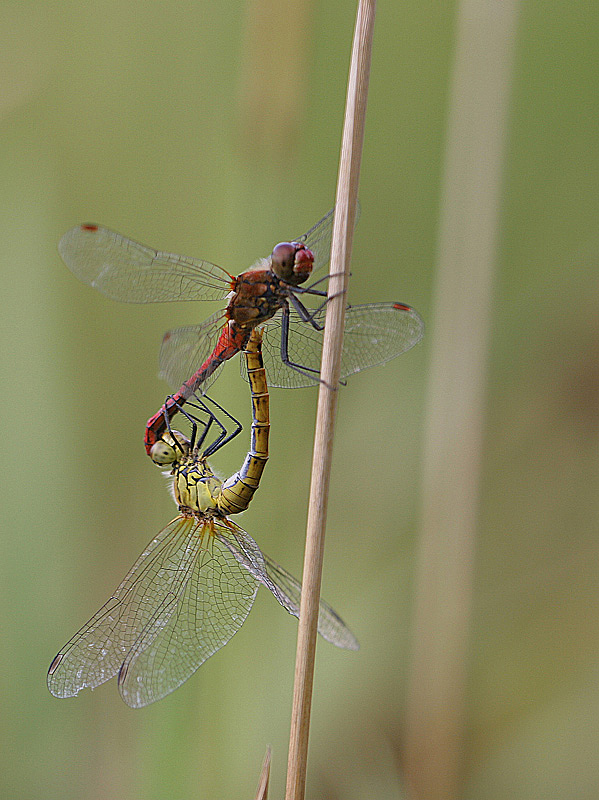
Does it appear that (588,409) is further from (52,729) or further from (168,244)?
(52,729)

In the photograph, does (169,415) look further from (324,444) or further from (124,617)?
(324,444)

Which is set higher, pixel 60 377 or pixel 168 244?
pixel 168 244

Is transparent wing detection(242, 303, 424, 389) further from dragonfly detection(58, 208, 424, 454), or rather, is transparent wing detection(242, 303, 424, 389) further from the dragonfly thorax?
the dragonfly thorax

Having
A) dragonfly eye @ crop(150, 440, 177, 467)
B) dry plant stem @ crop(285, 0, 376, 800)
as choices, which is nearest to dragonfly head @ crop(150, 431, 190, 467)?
dragonfly eye @ crop(150, 440, 177, 467)

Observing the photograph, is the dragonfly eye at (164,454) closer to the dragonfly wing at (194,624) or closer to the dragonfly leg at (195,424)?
the dragonfly leg at (195,424)

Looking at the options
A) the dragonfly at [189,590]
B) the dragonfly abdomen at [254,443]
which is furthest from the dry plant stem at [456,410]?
the dragonfly abdomen at [254,443]

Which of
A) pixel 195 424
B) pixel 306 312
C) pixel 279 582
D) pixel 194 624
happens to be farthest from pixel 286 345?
pixel 194 624

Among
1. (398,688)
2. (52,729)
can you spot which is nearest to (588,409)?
(398,688)

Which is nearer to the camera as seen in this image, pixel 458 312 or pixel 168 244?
pixel 458 312
